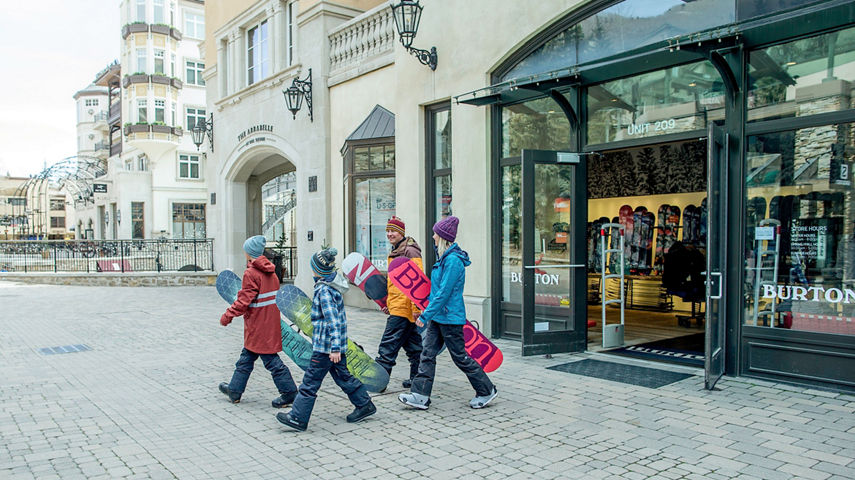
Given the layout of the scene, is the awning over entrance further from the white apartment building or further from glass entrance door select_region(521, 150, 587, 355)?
the white apartment building

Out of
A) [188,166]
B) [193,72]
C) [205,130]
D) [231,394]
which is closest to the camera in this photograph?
[231,394]

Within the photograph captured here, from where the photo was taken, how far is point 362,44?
12.7 meters

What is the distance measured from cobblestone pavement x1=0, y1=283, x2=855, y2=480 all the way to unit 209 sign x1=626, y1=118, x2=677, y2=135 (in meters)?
2.91

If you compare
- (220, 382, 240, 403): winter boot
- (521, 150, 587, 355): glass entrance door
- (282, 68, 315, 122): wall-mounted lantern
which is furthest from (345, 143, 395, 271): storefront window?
(220, 382, 240, 403): winter boot

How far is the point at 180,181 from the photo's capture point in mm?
40562

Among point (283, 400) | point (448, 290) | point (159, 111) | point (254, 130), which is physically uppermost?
point (159, 111)

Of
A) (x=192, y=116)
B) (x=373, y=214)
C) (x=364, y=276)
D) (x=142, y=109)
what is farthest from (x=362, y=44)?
(x=192, y=116)

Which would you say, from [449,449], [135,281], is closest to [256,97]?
[135,281]

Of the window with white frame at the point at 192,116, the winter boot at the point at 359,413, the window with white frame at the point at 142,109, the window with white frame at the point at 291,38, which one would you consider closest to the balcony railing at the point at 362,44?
the window with white frame at the point at 291,38

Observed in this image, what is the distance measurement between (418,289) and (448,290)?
2.00 ft

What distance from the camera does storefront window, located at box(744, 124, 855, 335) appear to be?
5.84 m

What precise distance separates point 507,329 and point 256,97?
1081 cm

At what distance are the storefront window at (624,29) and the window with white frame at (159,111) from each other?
3601cm

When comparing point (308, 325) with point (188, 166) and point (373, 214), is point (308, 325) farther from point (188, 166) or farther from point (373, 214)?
point (188, 166)
